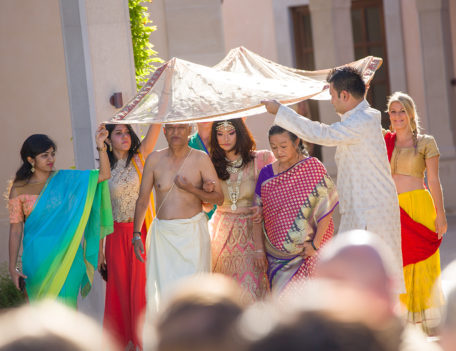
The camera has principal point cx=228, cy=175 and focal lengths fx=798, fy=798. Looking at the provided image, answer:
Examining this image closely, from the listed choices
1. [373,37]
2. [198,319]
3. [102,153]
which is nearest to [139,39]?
[102,153]

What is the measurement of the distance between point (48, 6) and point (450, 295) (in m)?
6.14

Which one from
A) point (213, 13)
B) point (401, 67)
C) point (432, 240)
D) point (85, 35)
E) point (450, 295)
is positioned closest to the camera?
point (450, 295)

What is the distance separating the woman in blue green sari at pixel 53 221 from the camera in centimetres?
524

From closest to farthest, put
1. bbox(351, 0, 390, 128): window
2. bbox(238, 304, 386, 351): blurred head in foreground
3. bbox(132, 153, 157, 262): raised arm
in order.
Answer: bbox(238, 304, 386, 351): blurred head in foreground < bbox(132, 153, 157, 262): raised arm < bbox(351, 0, 390, 128): window

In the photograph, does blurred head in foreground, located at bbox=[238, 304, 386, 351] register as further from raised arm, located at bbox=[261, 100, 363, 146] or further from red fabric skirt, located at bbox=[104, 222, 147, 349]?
red fabric skirt, located at bbox=[104, 222, 147, 349]

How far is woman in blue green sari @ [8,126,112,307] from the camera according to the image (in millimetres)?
5238

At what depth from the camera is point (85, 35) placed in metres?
6.82

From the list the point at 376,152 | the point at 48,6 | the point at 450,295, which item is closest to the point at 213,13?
the point at 48,6

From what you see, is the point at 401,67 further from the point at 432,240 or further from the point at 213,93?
the point at 213,93

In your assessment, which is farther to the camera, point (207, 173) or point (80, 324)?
point (207, 173)

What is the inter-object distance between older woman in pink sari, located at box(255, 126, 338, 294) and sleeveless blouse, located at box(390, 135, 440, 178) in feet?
3.45

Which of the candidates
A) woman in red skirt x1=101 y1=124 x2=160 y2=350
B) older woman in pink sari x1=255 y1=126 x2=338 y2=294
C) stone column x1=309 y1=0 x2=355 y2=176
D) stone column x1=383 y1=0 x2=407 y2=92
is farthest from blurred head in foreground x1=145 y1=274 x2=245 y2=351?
stone column x1=383 y1=0 x2=407 y2=92

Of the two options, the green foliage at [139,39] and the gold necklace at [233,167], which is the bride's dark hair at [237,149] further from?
the green foliage at [139,39]

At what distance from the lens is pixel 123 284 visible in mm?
5648
